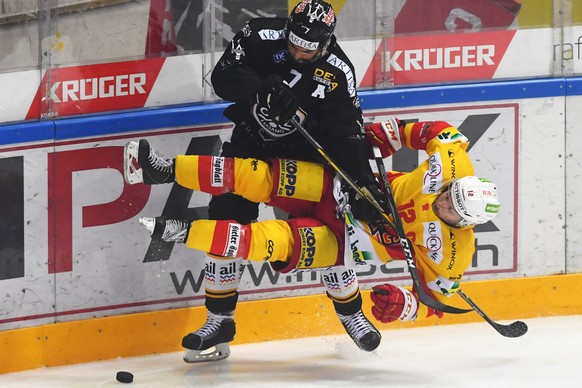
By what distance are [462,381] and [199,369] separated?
116cm

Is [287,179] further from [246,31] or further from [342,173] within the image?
[246,31]

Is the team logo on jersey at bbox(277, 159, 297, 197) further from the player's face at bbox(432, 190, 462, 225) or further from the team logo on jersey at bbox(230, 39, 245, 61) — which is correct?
the player's face at bbox(432, 190, 462, 225)

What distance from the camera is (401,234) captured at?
18.0ft

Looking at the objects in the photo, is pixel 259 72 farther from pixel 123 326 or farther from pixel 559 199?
pixel 559 199

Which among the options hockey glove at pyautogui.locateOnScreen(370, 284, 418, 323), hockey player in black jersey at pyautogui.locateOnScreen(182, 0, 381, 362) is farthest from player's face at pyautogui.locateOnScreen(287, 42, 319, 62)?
hockey glove at pyautogui.locateOnScreen(370, 284, 418, 323)

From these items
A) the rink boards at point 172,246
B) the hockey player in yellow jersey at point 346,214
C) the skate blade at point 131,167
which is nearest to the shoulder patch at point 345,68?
the hockey player in yellow jersey at point 346,214

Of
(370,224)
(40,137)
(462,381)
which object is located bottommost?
(462,381)

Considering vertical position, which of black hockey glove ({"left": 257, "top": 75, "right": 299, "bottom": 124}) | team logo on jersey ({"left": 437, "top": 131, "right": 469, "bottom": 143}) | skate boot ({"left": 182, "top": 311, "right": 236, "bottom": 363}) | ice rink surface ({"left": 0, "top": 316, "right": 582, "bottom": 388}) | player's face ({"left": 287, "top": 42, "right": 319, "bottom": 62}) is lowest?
ice rink surface ({"left": 0, "top": 316, "right": 582, "bottom": 388})

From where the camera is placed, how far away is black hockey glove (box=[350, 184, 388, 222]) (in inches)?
220

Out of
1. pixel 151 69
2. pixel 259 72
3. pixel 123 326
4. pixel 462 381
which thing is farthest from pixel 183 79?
pixel 462 381

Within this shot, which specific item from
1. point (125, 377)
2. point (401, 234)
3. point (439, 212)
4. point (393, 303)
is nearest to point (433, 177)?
point (439, 212)

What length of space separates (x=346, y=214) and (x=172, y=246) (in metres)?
0.94

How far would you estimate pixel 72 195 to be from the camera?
5859 mm

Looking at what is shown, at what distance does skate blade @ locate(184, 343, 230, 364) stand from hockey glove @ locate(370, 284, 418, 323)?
2.54ft
